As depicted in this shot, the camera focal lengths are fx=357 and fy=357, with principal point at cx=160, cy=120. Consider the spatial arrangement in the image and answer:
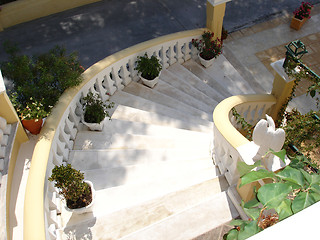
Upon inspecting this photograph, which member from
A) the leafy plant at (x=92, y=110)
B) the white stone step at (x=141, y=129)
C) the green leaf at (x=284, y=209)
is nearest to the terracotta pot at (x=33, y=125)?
the leafy plant at (x=92, y=110)

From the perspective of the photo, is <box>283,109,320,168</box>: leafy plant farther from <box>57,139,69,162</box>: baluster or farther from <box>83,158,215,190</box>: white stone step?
<box>57,139,69,162</box>: baluster

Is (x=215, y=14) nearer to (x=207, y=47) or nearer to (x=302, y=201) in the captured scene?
(x=207, y=47)

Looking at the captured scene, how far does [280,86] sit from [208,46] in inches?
87.1

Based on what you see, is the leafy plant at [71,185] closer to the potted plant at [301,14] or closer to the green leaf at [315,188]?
the green leaf at [315,188]

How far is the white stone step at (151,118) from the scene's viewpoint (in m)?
6.84

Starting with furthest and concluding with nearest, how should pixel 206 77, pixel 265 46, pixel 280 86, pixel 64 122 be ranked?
1. pixel 265 46
2. pixel 206 77
3. pixel 280 86
4. pixel 64 122

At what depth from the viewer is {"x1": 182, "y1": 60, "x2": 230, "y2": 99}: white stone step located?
8227mm

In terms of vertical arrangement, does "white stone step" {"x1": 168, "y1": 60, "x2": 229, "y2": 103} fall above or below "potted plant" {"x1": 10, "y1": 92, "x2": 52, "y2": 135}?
below

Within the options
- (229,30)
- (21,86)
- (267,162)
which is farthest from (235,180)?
(229,30)

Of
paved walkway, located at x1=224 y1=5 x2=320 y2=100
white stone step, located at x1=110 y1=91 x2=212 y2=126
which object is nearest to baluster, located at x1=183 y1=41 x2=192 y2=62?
paved walkway, located at x1=224 y1=5 x2=320 y2=100

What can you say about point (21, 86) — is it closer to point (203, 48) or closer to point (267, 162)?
point (267, 162)

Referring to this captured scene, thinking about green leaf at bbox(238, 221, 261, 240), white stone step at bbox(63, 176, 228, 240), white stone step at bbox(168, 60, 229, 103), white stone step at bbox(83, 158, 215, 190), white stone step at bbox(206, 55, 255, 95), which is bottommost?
white stone step at bbox(206, 55, 255, 95)

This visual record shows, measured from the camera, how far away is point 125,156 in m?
5.88

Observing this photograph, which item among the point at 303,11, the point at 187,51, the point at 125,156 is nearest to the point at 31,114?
the point at 125,156
